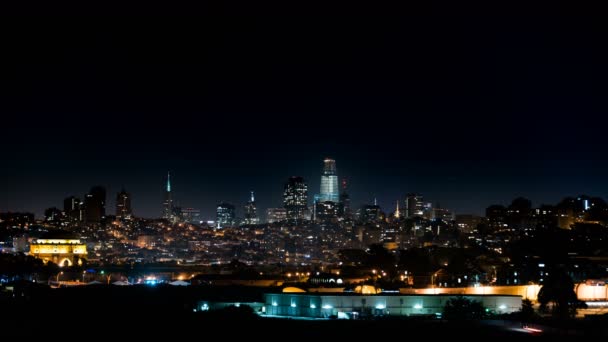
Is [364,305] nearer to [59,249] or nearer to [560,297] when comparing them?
[560,297]

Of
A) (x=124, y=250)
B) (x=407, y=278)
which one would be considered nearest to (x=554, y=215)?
(x=407, y=278)

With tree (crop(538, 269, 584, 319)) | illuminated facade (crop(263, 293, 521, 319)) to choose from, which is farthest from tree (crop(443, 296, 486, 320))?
tree (crop(538, 269, 584, 319))

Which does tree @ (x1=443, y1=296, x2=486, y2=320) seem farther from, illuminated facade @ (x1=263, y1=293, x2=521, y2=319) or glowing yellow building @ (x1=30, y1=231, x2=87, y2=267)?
glowing yellow building @ (x1=30, y1=231, x2=87, y2=267)

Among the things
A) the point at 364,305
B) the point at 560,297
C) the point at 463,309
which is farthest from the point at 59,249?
the point at 463,309

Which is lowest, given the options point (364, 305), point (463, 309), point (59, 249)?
point (463, 309)

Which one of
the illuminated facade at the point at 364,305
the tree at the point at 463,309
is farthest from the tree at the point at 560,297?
the tree at the point at 463,309

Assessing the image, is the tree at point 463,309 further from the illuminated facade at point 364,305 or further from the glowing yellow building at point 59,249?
the glowing yellow building at point 59,249
